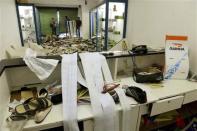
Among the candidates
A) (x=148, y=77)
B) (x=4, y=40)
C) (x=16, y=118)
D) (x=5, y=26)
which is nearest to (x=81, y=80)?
(x=16, y=118)

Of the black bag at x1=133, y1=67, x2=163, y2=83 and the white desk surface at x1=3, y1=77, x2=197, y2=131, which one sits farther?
the black bag at x1=133, y1=67, x2=163, y2=83

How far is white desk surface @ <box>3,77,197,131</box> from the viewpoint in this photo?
832mm

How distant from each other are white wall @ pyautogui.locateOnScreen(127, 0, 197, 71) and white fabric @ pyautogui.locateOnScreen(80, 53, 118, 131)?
0.98 metres

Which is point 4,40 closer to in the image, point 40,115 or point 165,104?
point 40,115

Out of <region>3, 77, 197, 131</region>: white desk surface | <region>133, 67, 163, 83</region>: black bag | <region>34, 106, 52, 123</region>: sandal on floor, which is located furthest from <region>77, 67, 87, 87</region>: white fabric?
<region>133, 67, 163, 83</region>: black bag

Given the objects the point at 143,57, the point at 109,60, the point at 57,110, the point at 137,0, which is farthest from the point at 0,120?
the point at 137,0

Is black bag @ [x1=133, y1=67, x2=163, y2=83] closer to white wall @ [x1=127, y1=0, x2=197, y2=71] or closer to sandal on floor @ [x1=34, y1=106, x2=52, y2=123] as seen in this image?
white wall @ [x1=127, y1=0, x2=197, y2=71]

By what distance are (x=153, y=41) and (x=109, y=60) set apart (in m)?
0.97

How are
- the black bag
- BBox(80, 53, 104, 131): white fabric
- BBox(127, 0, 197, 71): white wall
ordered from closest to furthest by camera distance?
BBox(80, 53, 104, 131): white fabric
the black bag
BBox(127, 0, 197, 71): white wall

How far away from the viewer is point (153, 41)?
204 centimetres

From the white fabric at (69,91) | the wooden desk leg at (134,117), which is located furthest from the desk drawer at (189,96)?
the white fabric at (69,91)

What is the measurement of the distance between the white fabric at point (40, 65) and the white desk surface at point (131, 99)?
0.84 ft

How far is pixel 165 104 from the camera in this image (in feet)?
3.68

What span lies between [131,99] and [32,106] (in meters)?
0.67
